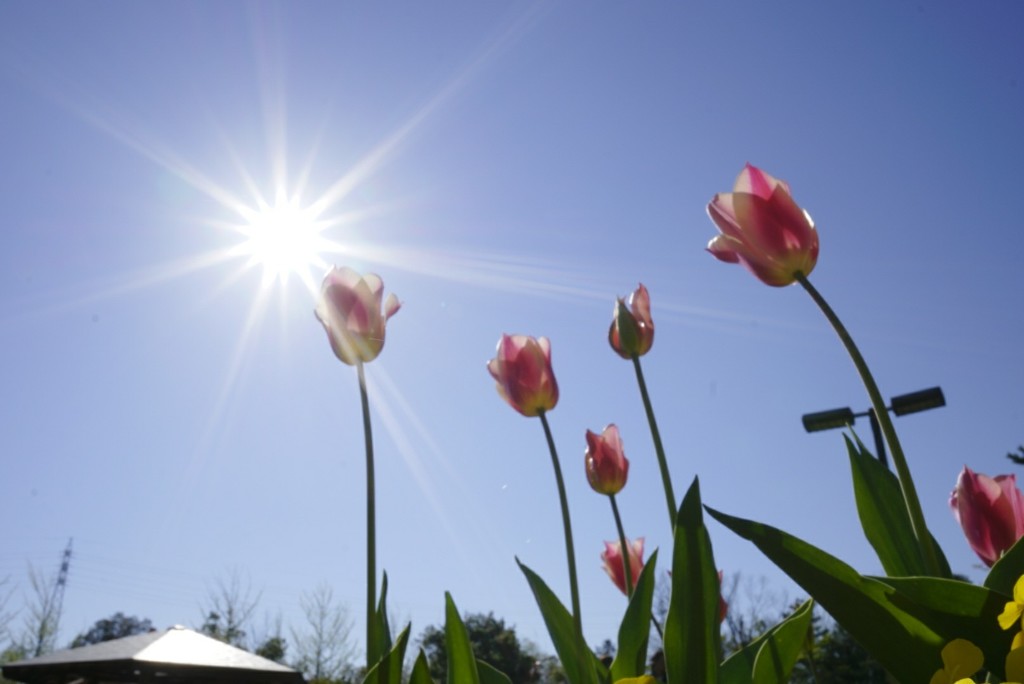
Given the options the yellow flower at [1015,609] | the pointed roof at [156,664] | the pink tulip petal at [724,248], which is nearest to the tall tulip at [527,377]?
the pink tulip petal at [724,248]

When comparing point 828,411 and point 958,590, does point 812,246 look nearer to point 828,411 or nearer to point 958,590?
point 958,590

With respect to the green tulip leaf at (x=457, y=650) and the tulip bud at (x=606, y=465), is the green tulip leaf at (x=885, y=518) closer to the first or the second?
the green tulip leaf at (x=457, y=650)

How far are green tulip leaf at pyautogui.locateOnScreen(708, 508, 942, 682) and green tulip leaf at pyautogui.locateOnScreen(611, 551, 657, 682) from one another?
12.6 inches

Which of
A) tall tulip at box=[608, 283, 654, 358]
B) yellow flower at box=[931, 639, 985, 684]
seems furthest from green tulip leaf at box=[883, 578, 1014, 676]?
tall tulip at box=[608, 283, 654, 358]

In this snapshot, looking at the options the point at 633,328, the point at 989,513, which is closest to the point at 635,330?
the point at 633,328

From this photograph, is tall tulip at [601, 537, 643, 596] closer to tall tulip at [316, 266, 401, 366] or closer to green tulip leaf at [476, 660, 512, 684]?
green tulip leaf at [476, 660, 512, 684]

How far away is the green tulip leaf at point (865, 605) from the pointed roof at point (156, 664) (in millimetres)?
9666

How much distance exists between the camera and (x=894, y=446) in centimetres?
79

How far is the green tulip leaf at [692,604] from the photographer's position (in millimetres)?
783

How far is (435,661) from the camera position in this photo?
18.6 m

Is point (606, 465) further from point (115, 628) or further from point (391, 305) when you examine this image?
point (115, 628)

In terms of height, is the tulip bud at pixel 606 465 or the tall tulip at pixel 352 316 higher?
the tall tulip at pixel 352 316

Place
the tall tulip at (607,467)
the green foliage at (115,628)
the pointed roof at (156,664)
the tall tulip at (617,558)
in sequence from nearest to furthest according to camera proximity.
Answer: the tall tulip at (607,467) < the tall tulip at (617,558) < the pointed roof at (156,664) < the green foliage at (115,628)

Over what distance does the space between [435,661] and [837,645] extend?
9.15m
